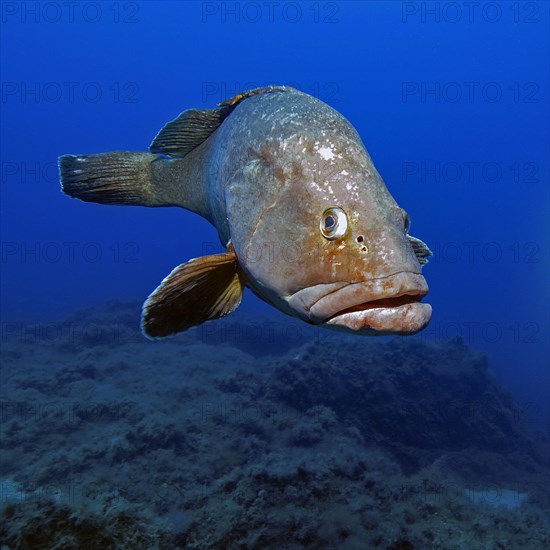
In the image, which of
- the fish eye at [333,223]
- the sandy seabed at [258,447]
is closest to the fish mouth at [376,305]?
the fish eye at [333,223]

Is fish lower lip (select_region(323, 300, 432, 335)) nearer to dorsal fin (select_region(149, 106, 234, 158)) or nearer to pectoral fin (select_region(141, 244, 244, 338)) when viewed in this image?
pectoral fin (select_region(141, 244, 244, 338))

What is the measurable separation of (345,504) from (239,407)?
18.8 ft

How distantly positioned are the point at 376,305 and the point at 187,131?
139 inches

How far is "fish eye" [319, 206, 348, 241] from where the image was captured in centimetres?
274

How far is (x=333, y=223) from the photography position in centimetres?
279

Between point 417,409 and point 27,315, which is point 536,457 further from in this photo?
point 27,315

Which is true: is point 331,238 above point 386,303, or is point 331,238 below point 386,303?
above

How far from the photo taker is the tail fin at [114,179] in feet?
16.3

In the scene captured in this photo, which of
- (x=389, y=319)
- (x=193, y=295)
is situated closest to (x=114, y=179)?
(x=193, y=295)

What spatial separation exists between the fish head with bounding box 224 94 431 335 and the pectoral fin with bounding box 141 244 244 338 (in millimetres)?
293

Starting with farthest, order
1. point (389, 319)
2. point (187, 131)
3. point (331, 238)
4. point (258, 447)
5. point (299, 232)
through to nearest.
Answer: point (258, 447)
point (187, 131)
point (299, 232)
point (331, 238)
point (389, 319)

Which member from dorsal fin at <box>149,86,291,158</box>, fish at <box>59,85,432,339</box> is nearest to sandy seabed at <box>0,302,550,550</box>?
fish at <box>59,85,432,339</box>

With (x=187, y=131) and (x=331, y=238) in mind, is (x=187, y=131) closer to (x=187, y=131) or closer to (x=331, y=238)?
(x=187, y=131)

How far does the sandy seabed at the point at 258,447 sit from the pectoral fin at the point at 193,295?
1.75 m
